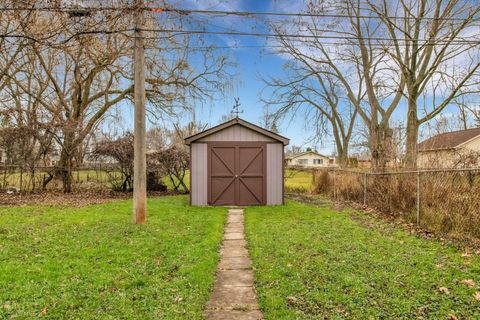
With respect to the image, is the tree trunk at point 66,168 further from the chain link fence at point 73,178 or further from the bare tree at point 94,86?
the chain link fence at point 73,178

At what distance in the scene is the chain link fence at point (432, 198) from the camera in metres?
5.52

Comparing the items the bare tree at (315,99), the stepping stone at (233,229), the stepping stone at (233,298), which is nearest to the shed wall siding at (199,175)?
the stepping stone at (233,229)

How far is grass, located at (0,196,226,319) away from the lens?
9.87 ft

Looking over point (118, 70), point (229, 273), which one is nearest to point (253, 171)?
point (229, 273)

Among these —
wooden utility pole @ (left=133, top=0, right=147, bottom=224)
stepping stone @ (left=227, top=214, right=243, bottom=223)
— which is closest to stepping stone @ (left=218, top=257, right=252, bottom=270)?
wooden utility pole @ (left=133, top=0, right=147, bottom=224)

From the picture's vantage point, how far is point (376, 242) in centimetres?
541

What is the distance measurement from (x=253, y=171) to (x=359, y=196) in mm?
3701

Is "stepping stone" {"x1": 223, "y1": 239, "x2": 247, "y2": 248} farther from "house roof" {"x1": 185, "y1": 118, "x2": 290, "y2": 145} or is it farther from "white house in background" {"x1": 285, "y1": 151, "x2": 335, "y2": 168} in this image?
"white house in background" {"x1": 285, "y1": 151, "x2": 335, "y2": 168}

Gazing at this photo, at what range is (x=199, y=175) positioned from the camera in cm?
1043

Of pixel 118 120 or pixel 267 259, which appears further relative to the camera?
pixel 118 120

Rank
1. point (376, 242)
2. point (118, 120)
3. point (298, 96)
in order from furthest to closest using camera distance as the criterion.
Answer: point (298, 96) → point (118, 120) → point (376, 242)

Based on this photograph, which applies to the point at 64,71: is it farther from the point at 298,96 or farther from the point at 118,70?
the point at 298,96

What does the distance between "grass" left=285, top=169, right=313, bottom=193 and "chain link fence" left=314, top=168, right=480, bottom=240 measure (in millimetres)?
5355

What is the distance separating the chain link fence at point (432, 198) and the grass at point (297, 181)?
17.6ft
